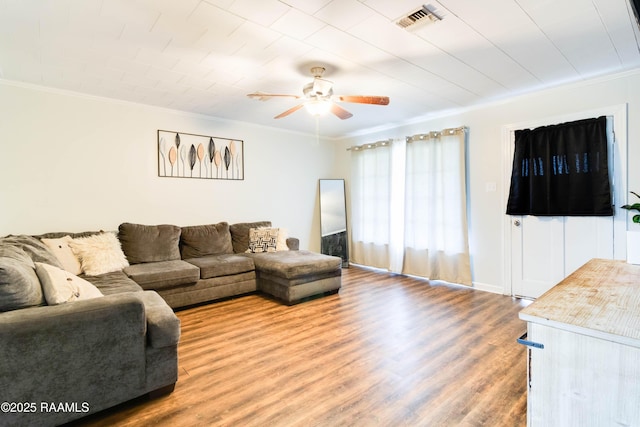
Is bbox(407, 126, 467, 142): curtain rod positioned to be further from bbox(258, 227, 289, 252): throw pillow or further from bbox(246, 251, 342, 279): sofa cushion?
bbox(258, 227, 289, 252): throw pillow

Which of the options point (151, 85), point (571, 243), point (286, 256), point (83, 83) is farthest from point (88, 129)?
point (571, 243)

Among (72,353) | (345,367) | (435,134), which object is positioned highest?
(435,134)

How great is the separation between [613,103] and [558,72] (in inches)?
27.1

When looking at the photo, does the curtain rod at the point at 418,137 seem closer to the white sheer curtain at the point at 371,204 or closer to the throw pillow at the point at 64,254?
the white sheer curtain at the point at 371,204

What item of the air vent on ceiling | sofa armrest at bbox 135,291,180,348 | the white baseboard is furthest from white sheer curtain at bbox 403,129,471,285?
sofa armrest at bbox 135,291,180,348

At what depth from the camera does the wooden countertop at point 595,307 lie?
2.80 ft

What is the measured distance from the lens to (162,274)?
3232 millimetres

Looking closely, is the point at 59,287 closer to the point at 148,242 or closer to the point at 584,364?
the point at 148,242

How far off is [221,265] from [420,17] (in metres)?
3.17

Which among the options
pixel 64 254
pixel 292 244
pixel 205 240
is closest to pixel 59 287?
pixel 64 254

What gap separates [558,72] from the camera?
3064mm

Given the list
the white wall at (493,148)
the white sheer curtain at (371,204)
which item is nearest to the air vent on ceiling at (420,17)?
the white wall at (493,148)

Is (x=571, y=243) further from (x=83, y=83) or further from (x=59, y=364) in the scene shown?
(x=83, y=83)

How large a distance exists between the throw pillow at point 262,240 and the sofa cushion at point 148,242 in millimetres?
1008
